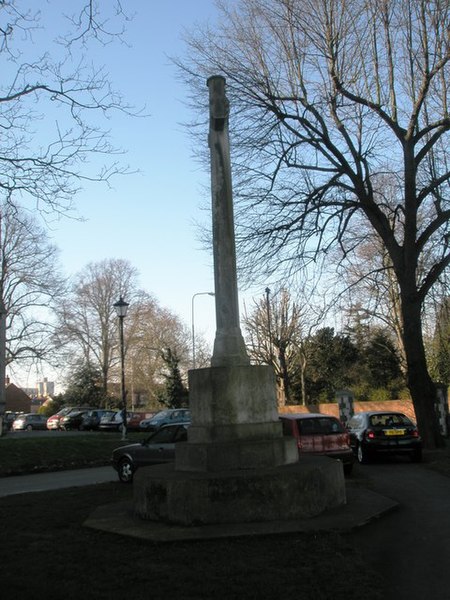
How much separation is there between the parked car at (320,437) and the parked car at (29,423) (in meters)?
40.5

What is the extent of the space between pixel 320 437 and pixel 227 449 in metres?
6.86

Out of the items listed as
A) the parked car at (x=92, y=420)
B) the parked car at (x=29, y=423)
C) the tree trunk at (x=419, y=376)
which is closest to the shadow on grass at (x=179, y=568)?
the tree trunk at (x=419, y=376)

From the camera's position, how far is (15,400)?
3740 inches

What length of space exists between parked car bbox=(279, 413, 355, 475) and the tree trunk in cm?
511

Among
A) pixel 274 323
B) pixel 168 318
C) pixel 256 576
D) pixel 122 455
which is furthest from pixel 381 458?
pixel 168 318

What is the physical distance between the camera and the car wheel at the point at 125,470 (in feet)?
48.3

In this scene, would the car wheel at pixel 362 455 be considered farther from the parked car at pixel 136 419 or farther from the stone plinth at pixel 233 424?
the parked car at pixel 136 419

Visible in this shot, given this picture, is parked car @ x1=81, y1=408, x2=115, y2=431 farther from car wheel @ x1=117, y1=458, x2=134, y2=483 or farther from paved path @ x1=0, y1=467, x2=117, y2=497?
car wheel @ x1=117, y1=458, x2=134, y2=483

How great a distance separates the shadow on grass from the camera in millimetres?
4902

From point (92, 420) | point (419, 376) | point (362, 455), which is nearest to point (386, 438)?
point (362, 455)

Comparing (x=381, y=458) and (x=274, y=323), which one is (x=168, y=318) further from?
(x=381, y=458)

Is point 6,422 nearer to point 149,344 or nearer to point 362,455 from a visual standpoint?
point 149,344

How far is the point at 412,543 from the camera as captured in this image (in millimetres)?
6512

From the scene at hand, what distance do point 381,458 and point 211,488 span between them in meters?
12.4
